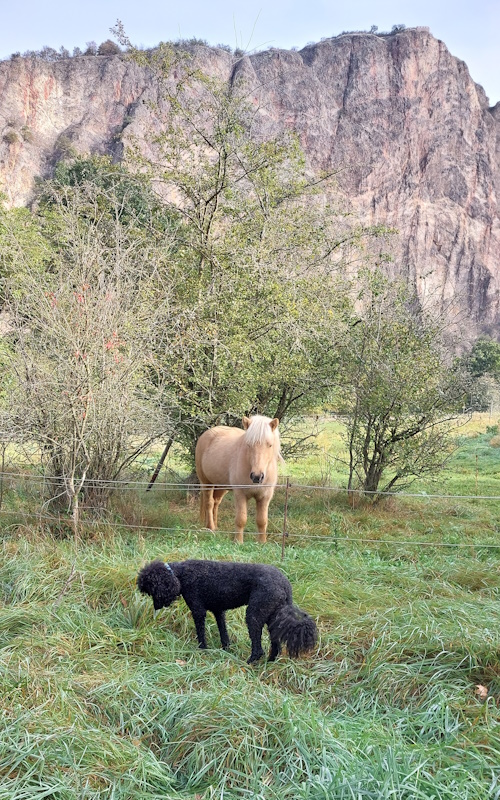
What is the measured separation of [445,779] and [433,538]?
4620 millimetres

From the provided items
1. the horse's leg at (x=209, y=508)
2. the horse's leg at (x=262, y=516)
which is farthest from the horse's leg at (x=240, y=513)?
the horse's leg at (x=209, y=508)

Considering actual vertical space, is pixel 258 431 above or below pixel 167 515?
above

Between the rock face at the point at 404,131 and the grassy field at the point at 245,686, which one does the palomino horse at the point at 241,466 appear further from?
the rock face at the point at 404,131

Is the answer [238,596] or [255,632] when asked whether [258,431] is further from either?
[255,632]

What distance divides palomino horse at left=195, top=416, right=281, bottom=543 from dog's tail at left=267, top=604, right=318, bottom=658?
8.56ft

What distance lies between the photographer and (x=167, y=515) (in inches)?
293

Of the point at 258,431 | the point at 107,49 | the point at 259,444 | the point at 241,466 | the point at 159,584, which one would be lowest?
the point at 159,584

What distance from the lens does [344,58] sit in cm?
7144

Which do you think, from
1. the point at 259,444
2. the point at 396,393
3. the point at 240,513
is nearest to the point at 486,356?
the point at 396,393

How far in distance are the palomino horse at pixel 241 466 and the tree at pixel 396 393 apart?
6.66 feet

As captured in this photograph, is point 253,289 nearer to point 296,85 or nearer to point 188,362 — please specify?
point 188,362

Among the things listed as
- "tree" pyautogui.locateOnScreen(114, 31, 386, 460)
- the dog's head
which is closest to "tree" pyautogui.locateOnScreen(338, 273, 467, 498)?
"tree" pyautogui.locateOnScreen(114, 31, 386, 460)

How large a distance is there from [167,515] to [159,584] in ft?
12.5

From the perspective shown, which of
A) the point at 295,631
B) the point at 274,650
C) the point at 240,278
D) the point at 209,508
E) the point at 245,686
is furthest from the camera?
the point at 240,278
